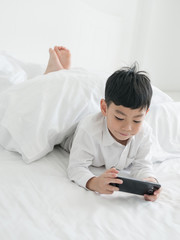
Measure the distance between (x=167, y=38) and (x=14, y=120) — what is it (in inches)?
73.4

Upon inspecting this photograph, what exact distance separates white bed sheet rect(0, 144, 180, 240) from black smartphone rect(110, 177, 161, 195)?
29 millimetres

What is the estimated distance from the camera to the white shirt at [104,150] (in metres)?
1.02

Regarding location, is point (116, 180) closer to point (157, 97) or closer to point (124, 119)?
point (124, 119)

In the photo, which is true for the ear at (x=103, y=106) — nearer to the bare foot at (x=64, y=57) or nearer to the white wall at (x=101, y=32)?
the bare foot at (x=64, y=57)

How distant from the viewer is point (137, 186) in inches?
34.1

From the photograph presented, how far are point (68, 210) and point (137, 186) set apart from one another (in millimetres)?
196

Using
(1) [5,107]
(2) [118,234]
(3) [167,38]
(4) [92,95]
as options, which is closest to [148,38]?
(3) [167,38]

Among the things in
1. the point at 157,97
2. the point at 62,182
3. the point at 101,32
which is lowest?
the point at 62,182

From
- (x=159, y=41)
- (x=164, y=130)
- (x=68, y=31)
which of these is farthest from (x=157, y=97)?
(x=159, y=41)

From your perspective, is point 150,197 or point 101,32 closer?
point 150,197

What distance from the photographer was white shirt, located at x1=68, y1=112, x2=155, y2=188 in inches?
40.3

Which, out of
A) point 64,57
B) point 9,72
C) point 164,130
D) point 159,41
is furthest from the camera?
point 159,41

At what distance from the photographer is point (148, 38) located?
2.55 m

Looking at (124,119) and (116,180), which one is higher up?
(124,119)
